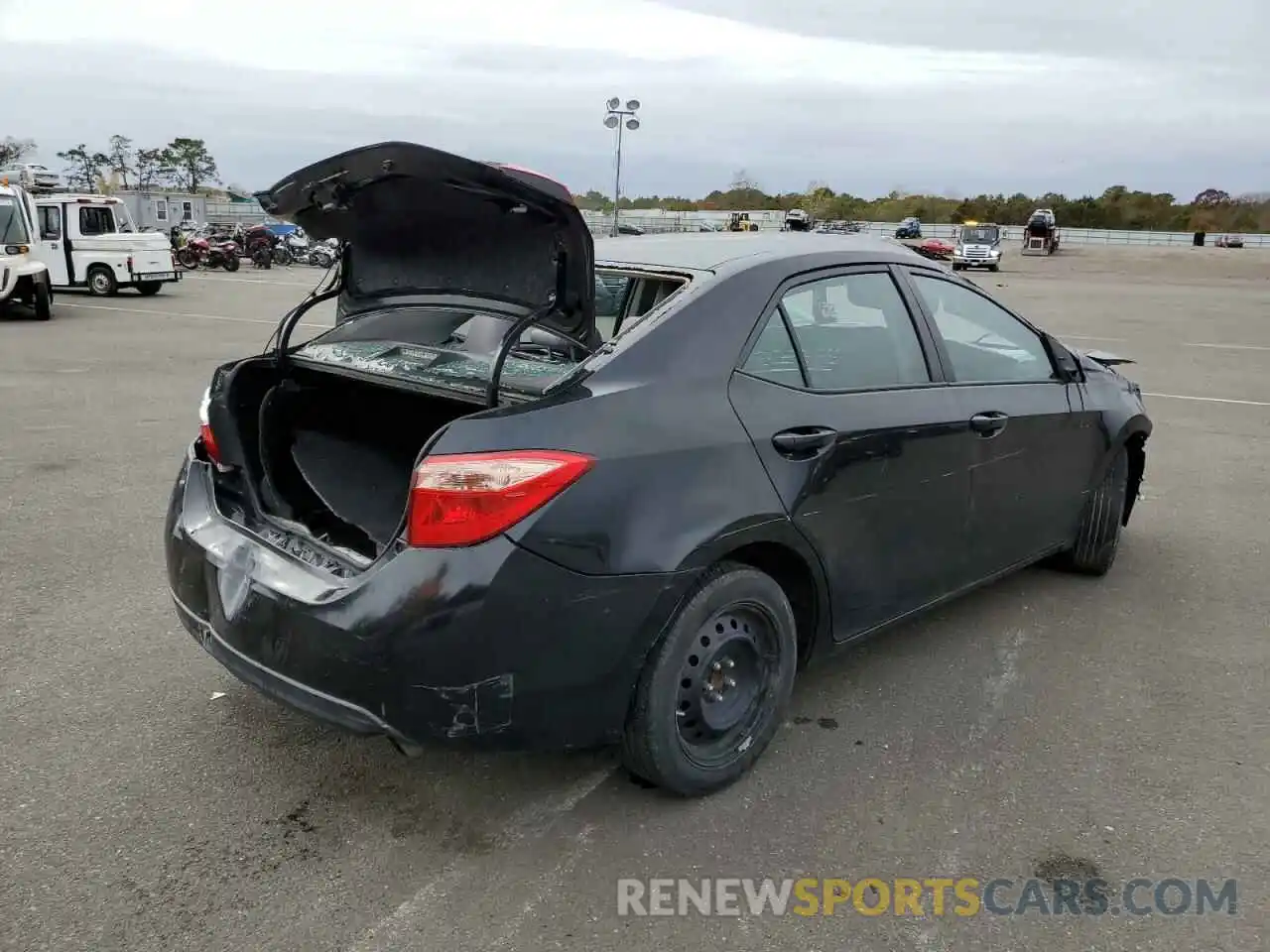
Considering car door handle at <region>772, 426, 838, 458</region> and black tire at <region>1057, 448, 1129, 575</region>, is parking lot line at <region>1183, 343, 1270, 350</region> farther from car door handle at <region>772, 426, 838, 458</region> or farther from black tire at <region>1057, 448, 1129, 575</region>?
car door handle at <region>772, 426, 838, 458</region>

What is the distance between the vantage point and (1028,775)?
3.24 metres

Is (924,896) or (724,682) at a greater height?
(724,682)

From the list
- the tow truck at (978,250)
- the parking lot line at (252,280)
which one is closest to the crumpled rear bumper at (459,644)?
the parking lot line at (252,280)

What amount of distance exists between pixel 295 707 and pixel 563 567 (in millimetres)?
814

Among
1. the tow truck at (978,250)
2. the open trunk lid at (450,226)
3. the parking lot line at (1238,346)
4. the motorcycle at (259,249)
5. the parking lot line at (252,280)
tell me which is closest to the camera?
the open trunk lid at (450,226)

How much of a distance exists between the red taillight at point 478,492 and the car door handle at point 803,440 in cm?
76

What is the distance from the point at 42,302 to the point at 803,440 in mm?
17088

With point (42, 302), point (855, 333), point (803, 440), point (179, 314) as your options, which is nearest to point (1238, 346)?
point (855, 333)

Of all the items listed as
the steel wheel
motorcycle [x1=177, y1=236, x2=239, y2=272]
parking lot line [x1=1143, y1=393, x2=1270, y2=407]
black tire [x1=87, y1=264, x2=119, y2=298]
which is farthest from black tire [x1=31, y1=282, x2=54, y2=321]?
the steel wheel

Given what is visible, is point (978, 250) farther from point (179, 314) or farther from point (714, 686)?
point (714, 686)

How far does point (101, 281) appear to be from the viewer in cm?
2123

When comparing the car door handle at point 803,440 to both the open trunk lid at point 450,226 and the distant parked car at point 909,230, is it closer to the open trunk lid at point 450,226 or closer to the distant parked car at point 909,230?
the open trunk lid at point 450,226

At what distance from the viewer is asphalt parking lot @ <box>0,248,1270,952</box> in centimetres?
253

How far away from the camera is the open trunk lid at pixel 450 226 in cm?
283
